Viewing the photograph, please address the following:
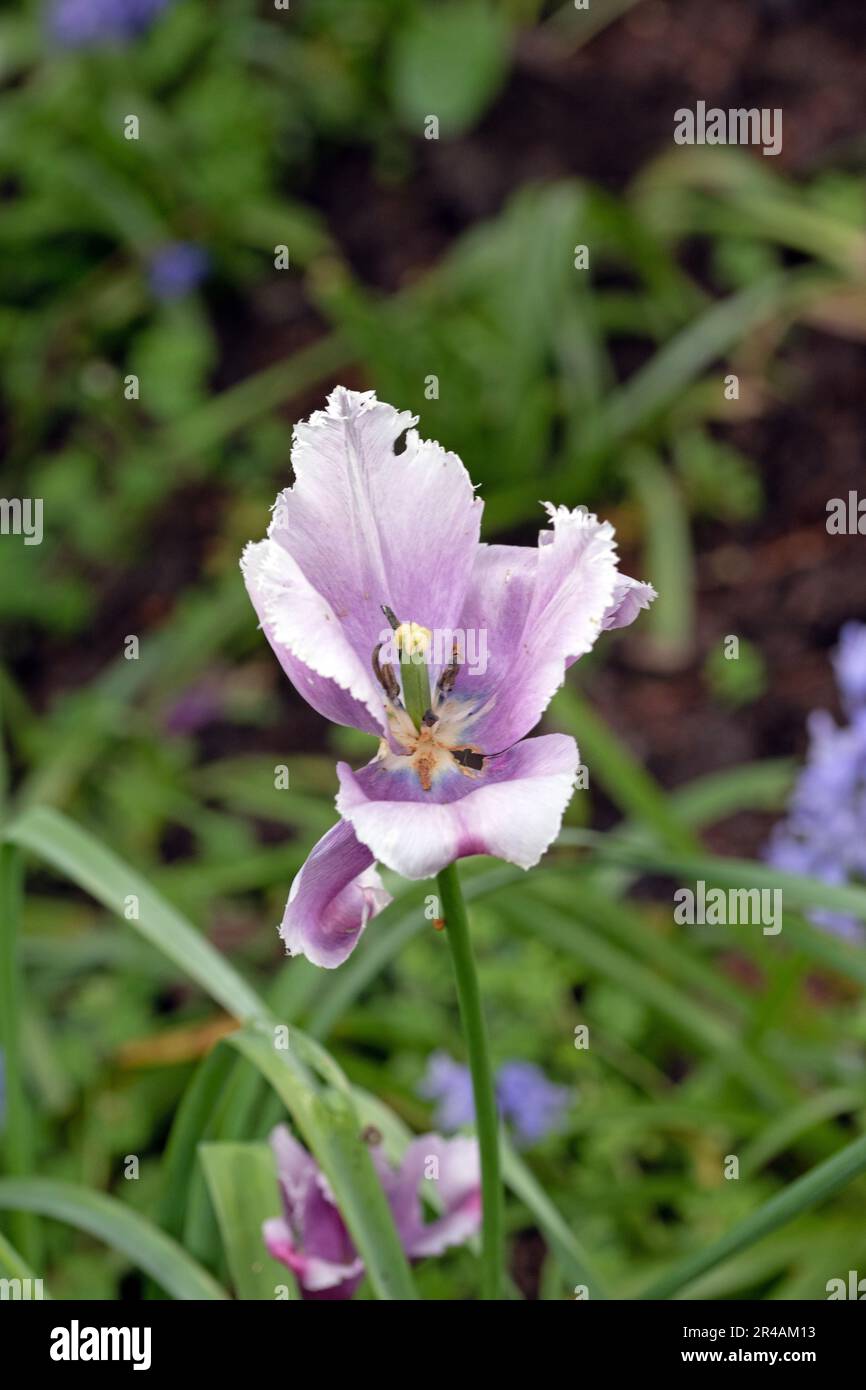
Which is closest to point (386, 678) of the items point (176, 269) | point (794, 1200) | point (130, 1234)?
point (794, 1200)

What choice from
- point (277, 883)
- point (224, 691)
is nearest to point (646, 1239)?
point (277, 883)

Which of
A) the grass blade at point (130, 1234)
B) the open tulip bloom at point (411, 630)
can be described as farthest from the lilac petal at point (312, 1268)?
the open tulip bloom at point (411, 630)

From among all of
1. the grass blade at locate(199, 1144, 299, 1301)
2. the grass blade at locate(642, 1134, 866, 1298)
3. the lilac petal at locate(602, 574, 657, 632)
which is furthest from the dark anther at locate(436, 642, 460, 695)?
the grass blade at locate(199, 1144, 299, 1301)

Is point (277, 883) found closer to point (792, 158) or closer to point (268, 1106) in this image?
point (268, 1106)

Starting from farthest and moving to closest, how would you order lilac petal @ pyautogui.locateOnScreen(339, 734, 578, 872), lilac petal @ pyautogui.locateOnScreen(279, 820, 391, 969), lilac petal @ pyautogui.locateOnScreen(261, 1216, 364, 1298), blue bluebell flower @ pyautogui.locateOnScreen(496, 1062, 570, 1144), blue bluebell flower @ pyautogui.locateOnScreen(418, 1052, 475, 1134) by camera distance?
blue bluebell flower @ pyautogui.locateOnScreen(496, 1062, 570, 1144) → blue bluebell flower @ pyautogui.locateOnScreen(418, 1052, 475, 1134) → lilac petal @ pyautogui.locateOnScreen(261, 1216, 364, 1298) → lilac petal @ pyautogui.locateOnScreen(279, 820, 391, 969) → lilac petal @ pyautogui.locateOnScreen(339, 734, 578, 872)

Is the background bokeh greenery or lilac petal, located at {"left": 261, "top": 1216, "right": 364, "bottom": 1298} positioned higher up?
the background bokeh greenery

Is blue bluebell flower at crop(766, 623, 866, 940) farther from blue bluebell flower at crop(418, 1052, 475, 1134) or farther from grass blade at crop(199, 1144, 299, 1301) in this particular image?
grass blade at crop(199, 1144, 299, 1301)

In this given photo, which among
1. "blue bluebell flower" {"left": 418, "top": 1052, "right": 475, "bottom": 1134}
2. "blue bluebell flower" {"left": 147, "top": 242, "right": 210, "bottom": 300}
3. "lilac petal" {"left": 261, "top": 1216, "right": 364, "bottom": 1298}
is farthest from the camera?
"blue bluebell flower" {"left": 147, "top": 242, "right": 210, "bottom": 300}
